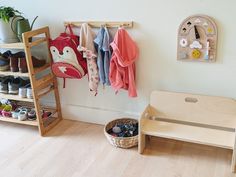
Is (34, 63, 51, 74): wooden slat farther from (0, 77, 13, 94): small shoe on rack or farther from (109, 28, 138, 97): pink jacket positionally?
(109, 28, 138, 97): pink jacket

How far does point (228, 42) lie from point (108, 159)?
1.22 m

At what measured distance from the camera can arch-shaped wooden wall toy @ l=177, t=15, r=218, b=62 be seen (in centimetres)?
194

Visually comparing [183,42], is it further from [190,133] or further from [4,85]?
[4,85]

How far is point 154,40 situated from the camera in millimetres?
2139

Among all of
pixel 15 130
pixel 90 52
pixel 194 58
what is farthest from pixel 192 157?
pixel 15 130

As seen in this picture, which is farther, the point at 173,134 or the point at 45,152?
the point at 45,152

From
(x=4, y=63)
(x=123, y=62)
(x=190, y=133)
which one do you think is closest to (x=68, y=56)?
(x=123, y=62)

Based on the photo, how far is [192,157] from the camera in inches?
81.7

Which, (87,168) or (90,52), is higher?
(90,52)

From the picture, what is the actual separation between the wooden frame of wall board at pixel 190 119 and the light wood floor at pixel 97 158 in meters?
0.15

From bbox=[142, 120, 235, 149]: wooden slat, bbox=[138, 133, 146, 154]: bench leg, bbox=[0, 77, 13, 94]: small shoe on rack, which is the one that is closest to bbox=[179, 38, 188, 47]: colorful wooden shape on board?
bbox=[142, 120, 235, 149]: wooden slat

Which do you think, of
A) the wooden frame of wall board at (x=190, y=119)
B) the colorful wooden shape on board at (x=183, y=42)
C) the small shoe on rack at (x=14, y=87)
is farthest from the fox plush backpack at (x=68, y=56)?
the colorful wooden shape on board at (x=183, y=42)

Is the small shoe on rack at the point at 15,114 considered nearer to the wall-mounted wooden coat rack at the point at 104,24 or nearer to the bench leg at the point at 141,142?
the wall-mounted wooden coat rack at the point at 104,24

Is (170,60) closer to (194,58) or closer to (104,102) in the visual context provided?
(194,58)
